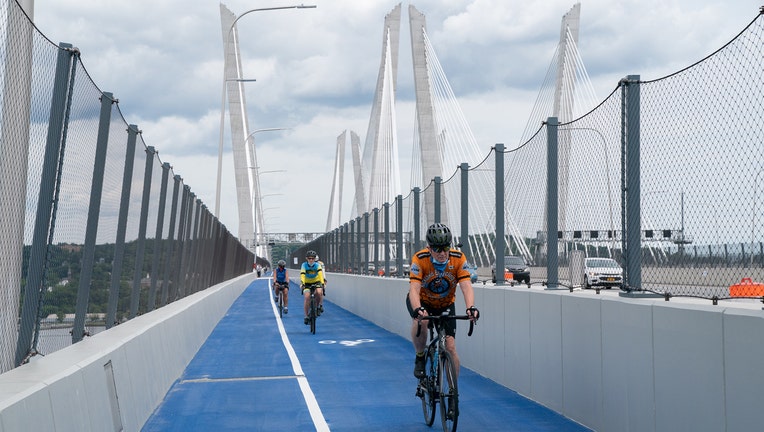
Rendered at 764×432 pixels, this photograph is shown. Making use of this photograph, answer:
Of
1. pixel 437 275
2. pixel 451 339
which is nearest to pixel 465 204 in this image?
pixel 437 275

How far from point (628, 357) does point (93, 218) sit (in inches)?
175

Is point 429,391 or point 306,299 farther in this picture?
point 306,299

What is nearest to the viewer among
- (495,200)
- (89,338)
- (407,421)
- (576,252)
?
(89,338)

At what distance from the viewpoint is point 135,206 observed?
11.7 m

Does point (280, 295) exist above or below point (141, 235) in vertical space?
below

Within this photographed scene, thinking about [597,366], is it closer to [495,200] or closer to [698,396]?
[698,396]

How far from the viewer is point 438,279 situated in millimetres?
8906

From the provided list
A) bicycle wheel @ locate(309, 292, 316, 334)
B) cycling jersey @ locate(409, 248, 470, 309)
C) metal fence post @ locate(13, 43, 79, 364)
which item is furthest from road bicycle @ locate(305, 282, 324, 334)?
metal fence post @ locate(13, 43, 79, 364)

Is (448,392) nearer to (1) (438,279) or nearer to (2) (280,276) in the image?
(1) (438,279)

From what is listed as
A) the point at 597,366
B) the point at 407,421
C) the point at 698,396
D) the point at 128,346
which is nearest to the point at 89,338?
the point at 128,346

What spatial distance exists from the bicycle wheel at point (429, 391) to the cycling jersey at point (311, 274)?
13.8m

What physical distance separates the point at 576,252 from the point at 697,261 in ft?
10.4

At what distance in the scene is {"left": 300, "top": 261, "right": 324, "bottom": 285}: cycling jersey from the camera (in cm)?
2309

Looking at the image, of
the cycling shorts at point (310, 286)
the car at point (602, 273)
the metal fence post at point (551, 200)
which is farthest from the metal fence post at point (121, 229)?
the cycling shorts at point (310, 286)
